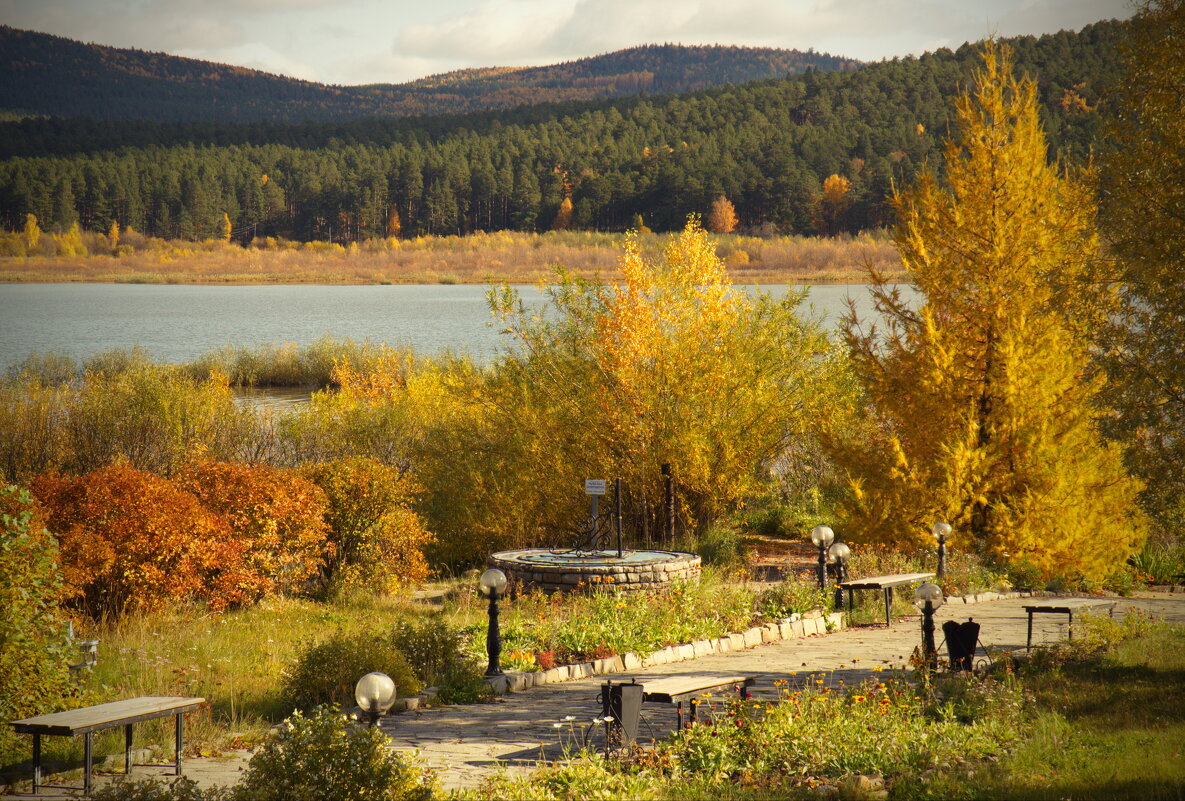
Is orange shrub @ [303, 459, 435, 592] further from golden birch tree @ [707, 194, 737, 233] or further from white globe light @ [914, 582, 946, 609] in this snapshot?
golden birch tree @ [707, 194, 737, 233]

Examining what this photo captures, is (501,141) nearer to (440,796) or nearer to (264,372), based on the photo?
(264,372)

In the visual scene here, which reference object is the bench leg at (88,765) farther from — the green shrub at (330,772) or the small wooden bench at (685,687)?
the small wooden bench at (685,687)

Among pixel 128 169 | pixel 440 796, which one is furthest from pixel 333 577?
pixel 128 169

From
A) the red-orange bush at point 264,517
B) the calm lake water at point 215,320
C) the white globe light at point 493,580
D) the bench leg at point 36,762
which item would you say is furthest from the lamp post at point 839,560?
the calm lake water at point 215,320

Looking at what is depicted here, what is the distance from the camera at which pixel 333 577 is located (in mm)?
14484

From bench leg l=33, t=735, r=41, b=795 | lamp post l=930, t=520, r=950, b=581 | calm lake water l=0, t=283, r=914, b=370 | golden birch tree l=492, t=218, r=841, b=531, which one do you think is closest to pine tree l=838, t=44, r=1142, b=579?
lamp post l=930, t=520, r=950, b=581

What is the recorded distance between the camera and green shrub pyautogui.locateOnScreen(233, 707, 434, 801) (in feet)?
15.8

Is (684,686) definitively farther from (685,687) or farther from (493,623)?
(493,623)

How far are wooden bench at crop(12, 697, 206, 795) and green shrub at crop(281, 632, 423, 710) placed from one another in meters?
1.66

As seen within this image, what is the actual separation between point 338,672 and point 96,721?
7.88 ft

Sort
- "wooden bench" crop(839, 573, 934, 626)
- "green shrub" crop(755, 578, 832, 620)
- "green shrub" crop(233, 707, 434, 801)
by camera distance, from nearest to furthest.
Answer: "green shrub" crop(233, 707, 434, 801)
"green shrub" crop(755, 578, 832, 620)
"wooden bench" crop(839, 573, 934, 626)

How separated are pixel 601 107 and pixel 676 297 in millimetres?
75990

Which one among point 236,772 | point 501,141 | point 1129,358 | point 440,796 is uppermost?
point 501,141

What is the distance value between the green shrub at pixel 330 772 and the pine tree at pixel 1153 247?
327 inches
